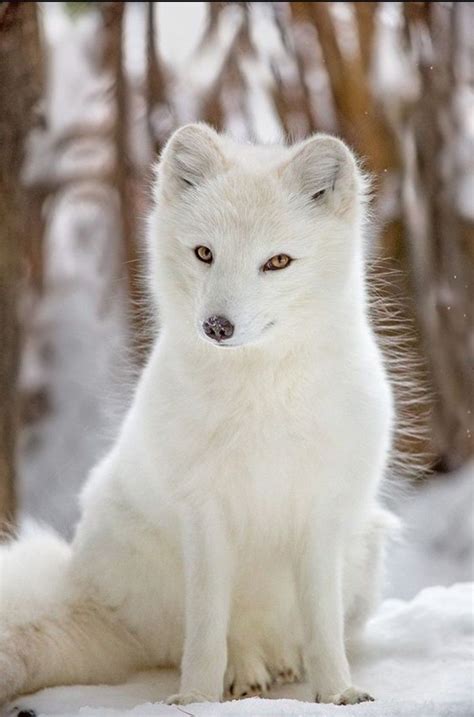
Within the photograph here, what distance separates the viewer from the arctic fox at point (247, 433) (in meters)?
1.30

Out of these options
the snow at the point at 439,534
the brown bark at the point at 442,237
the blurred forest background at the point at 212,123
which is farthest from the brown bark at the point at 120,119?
the snow at the point at 439,534

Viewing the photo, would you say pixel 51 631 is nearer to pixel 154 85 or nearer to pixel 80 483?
pixel 80 483

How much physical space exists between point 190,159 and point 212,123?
2.34 ft

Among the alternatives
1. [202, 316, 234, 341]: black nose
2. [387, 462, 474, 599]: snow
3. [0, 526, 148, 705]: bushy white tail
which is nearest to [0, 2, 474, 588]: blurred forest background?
[387, 462, 474, 599]: snow

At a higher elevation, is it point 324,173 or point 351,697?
point 324,173

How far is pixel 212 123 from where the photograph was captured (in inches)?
80.7

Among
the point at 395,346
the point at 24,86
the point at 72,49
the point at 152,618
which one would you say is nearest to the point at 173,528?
the point at 152,618

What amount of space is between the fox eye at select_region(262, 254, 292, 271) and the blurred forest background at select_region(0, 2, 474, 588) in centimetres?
61

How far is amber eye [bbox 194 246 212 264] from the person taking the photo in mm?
1295

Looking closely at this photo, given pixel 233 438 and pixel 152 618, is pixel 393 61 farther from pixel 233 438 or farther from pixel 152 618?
pixel 152 618

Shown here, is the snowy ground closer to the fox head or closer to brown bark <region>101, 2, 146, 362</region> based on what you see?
brown bark <region>101, 2, 146, 362</region>

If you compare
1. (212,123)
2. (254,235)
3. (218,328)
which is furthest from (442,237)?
(218,328)

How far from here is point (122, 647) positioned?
1480 millimetres

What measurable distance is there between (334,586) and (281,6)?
4.46 feet
